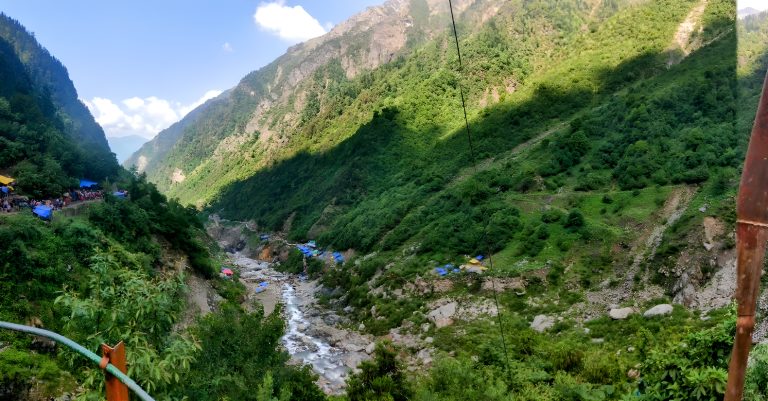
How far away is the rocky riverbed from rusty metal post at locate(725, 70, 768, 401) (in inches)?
786

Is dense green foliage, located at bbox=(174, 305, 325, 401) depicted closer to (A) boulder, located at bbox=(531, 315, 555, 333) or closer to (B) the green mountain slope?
(A) boulder, located at bbox=(531, 315, 555, 333)

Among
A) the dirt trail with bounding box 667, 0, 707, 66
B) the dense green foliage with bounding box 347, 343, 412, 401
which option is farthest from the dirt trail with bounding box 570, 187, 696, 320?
the dirt trail with bounding box 667, 0, 707, 66

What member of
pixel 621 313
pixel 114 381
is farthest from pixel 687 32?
pixel 114 381

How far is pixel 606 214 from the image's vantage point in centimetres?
3341

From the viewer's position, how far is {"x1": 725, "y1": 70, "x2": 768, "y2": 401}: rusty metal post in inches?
63.9

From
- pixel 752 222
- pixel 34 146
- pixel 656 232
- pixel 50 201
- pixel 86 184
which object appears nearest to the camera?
pixel 752 222

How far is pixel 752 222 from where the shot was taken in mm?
1685

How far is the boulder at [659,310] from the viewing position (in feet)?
70.4

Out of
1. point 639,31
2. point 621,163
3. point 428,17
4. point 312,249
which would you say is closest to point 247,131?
point 428,17

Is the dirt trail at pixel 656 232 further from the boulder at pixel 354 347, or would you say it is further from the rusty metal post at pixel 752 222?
the rusty metal post at pixel 752 222

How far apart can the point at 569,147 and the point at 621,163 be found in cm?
744

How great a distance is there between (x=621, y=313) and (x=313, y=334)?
66.2 ft

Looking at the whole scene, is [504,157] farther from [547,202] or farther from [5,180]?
[5,180]

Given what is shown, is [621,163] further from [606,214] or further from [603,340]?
[603,340]
